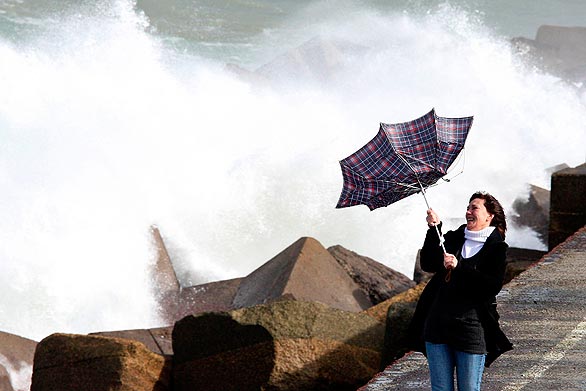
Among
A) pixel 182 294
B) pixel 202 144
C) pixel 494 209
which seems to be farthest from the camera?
pixel 202 144

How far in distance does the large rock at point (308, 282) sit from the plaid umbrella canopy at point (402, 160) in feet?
11.9

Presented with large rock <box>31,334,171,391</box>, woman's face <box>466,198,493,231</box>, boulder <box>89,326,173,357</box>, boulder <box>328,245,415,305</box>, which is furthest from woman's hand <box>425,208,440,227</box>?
boulder <box>328,245,415,305</box>

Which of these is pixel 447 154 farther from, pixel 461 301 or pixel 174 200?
pixel 174 200

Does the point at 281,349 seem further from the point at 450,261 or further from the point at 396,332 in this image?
the point at 450,261

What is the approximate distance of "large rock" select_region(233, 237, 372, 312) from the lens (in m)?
8.67

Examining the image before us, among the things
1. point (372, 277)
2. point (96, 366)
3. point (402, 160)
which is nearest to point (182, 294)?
point (372, 277)

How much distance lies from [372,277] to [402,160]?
4.80 meters

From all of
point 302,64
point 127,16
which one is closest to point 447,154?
point 127,16

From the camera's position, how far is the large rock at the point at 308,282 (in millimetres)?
8672

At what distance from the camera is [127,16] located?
80.1 feet

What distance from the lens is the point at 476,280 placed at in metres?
4.39

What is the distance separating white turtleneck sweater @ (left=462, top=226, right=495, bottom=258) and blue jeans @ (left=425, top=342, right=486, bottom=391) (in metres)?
0.32

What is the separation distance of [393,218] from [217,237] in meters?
1.96

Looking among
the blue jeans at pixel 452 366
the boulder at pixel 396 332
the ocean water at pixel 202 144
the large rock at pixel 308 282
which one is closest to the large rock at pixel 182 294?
the ocean water at pixel 202 144
